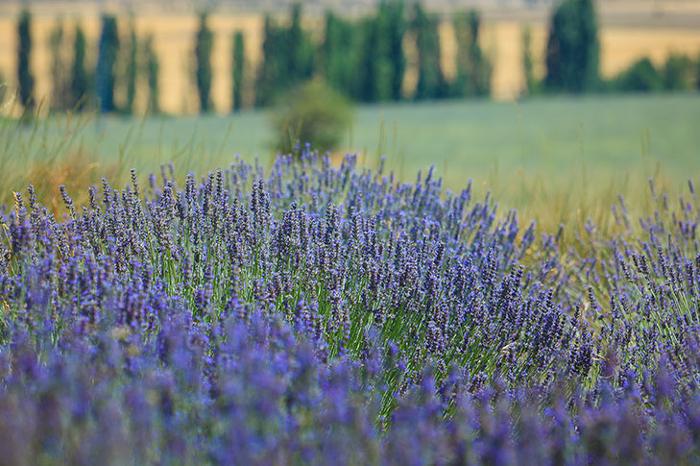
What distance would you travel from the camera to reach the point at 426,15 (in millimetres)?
33031

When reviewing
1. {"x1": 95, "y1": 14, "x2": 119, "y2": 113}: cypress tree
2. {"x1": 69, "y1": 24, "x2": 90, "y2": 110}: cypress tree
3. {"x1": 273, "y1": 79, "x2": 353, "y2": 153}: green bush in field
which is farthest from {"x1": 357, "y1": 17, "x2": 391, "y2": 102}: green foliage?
{"x1": 273, "y1": 79, "x2": 353, "y2": 153}: green bush in field

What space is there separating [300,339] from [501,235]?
1.89 meters

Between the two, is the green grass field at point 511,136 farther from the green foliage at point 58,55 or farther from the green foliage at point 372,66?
the green foliage at point 58,55

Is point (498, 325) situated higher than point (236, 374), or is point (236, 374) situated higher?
point (236, 374)

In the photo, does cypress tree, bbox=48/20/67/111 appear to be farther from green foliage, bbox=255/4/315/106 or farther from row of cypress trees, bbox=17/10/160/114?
green foliage, bbox=255/4/315/106

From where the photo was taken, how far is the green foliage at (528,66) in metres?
34.9

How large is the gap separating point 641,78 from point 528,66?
5070 millimetres

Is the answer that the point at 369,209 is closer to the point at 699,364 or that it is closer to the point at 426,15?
the point at 699,364

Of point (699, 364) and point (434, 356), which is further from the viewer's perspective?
point (434, 356)

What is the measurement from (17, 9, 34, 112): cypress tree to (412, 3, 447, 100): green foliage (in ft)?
48.3

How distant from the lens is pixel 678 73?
36062mm

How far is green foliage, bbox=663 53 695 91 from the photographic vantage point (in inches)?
1398

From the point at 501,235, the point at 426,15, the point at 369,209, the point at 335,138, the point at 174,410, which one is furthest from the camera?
the point at 426,15

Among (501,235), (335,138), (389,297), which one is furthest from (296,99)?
(389,297)
